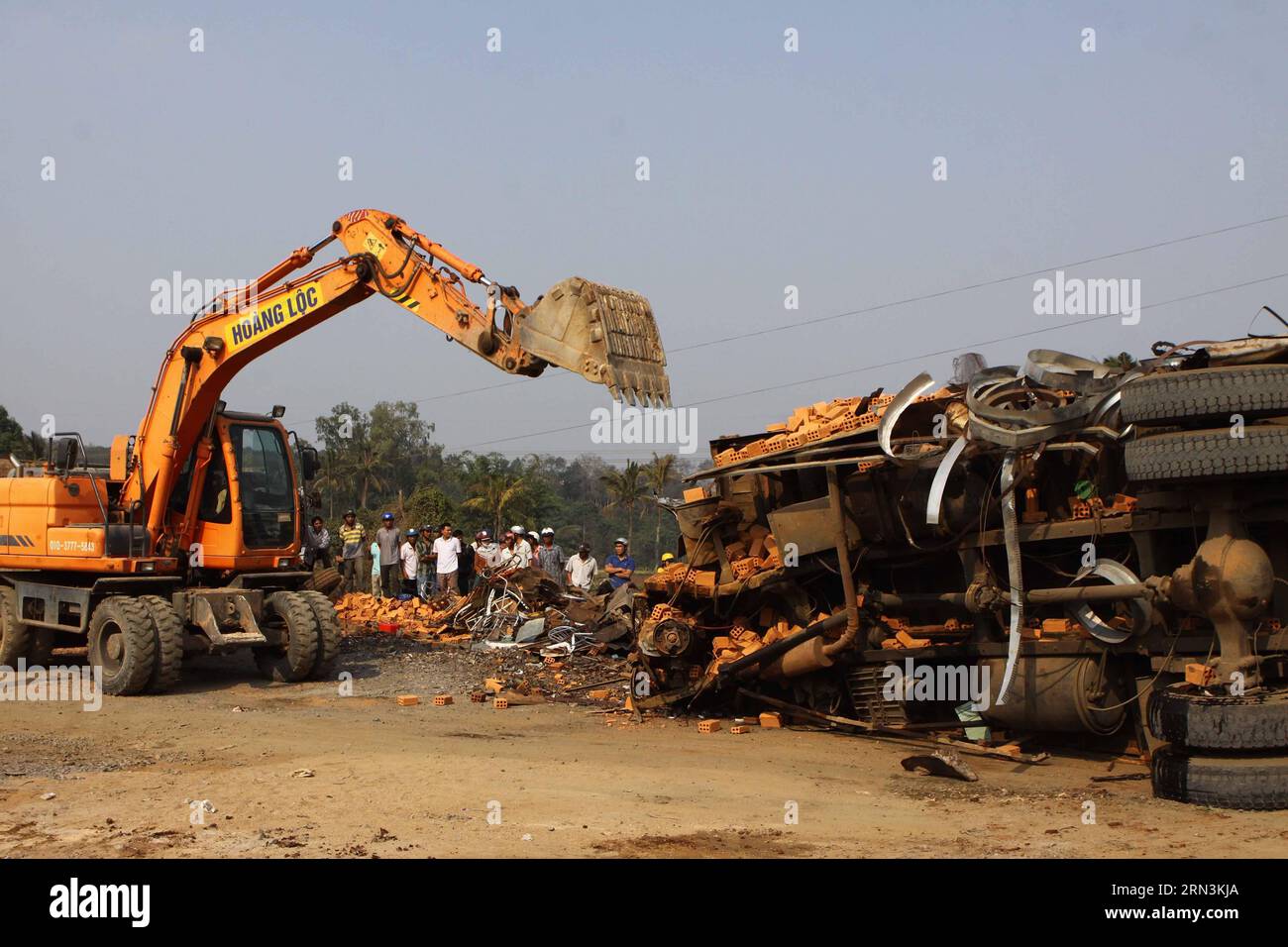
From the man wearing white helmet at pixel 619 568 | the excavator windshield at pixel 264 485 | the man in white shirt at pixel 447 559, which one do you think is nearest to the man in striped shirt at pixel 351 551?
the man in white shirt at pixel 447 559

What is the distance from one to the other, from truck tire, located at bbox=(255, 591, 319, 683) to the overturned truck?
4180mm

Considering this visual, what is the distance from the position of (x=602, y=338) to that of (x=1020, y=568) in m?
Result: 3.94

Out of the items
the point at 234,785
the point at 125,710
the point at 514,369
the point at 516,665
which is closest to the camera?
the point at 234,785

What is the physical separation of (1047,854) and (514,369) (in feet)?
→ 22.8

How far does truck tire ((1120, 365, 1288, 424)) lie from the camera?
7965 mm

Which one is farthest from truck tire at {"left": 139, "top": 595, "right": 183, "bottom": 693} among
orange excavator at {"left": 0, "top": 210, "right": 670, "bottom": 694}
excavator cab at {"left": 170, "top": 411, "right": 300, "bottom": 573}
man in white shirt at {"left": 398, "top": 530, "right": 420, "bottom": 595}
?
man in white shirt at {"left": 398, "top": 530, "right": 420, "bottom": 595}

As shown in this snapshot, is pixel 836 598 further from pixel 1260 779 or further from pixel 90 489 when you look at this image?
pixel 90 489

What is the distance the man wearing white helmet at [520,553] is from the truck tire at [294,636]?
17.8 ft

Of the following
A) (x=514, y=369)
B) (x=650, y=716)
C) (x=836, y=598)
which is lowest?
(x=650, y=716)

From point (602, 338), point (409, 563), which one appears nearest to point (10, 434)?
point (409, 563)

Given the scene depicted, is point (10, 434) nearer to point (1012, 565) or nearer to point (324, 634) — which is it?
point (324, 634)

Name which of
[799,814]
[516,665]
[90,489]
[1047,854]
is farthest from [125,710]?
[1047,854]

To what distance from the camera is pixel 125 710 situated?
1277 cm

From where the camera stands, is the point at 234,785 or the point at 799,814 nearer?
the point at 799,814
